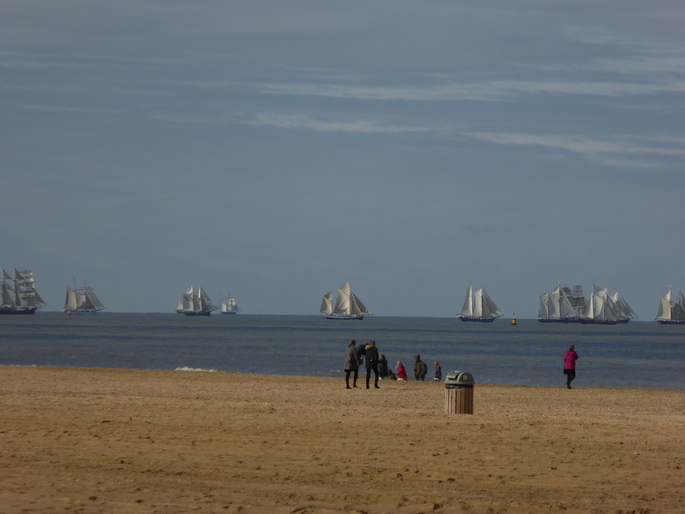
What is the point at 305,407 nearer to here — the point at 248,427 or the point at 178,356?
the point at 248,427

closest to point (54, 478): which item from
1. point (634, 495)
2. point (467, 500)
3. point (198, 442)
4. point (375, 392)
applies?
point (198, 442)

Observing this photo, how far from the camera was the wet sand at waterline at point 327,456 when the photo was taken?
33.4ft

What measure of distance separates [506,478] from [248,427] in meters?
5.45

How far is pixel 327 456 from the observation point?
1297 centimetres

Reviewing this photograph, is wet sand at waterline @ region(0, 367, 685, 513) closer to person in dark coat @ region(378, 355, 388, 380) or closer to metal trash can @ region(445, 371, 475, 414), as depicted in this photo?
metal trash can @ region(445, 371, 475, 414)

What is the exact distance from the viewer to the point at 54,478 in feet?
36.1

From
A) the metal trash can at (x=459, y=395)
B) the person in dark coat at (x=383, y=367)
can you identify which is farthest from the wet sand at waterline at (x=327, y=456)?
the person in dark coat at (x=383, y=367)

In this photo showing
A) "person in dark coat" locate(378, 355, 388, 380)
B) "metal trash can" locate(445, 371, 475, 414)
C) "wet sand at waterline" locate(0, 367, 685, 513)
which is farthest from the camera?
"person in dark coat" locate(378, 355, 388, 380)

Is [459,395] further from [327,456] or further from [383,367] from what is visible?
[383,367]

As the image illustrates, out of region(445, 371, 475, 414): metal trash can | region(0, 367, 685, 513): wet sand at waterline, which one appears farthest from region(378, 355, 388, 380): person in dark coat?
region(445, 371, 475, 414): metal trash can

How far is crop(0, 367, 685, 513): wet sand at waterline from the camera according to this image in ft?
33.4

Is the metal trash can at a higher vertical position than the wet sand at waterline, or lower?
higher

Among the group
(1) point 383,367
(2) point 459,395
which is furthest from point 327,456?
(1) point 383,367

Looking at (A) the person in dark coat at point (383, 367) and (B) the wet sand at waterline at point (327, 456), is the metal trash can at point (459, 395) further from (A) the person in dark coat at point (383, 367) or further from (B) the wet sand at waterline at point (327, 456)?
(A) the person in dark coat at point (383, 367)
